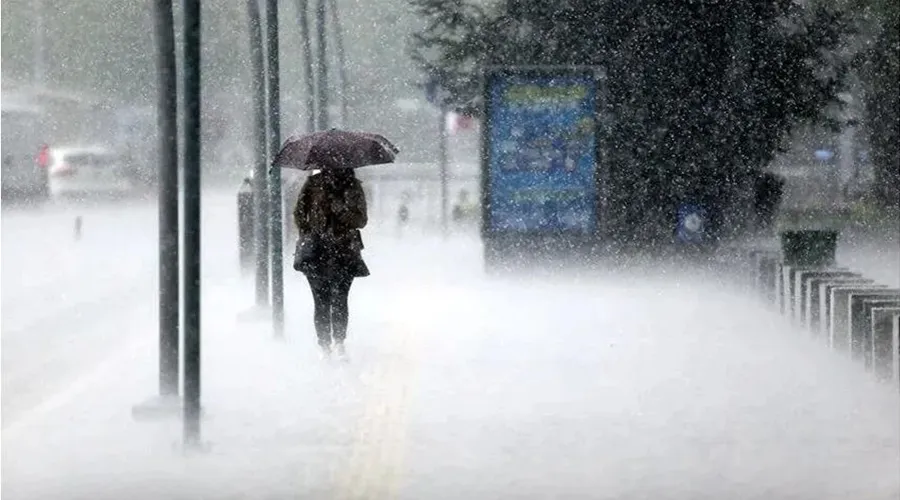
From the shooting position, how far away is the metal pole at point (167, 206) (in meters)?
12.1

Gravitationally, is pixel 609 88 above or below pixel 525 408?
above

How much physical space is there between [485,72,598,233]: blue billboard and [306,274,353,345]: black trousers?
889 cm

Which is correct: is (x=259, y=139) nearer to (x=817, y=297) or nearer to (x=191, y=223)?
(x=817, y=297)

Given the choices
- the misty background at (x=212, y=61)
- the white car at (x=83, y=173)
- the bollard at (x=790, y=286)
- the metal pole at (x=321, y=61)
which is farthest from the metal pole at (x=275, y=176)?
the misty background at (x=212, y=61)

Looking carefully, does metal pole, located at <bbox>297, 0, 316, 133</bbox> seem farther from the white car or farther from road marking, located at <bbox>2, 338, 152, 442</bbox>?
the white car

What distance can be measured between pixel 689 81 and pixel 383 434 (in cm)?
1583

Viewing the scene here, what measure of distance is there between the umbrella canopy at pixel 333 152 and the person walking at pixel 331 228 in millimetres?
228

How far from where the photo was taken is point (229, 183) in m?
78.1

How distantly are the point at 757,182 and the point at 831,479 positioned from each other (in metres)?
17.6

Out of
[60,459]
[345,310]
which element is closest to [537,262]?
[345,310]

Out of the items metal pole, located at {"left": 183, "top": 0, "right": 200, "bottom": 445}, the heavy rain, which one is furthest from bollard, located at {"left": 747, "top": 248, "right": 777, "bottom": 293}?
metal pole, located at {"left": 183, "top": 0, "right": 200, "bottom": 445}

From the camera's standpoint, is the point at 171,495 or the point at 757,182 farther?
the point at 757,182

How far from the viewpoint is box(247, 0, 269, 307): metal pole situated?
18250 mm

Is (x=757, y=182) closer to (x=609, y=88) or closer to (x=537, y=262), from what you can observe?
(x=609, y=88)
